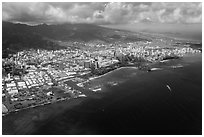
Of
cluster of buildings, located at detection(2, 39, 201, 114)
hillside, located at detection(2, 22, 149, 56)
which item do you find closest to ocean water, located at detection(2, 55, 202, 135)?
cluster of buildings, located at detection(2, 39, 201, 114)

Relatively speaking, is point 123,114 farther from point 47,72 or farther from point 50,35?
point 50,35

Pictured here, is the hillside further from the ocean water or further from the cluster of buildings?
the ocean water

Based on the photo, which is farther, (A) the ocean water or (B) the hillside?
(B) the hillside

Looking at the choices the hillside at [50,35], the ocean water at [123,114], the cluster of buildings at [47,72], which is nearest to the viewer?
the ocean water at [123,114]

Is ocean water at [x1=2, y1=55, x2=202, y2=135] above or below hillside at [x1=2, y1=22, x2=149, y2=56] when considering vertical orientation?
below

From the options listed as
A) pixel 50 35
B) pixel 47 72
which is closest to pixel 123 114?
pixel 47 72

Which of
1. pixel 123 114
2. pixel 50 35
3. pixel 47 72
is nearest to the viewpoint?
pixel 123 114

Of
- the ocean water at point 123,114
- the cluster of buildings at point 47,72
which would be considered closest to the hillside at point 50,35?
the cluster of buildings at point 47,72

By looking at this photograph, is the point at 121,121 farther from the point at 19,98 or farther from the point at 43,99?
the point at 19,98

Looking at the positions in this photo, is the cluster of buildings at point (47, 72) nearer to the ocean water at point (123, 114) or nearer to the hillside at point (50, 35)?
the ocean water at point (123, 114)
